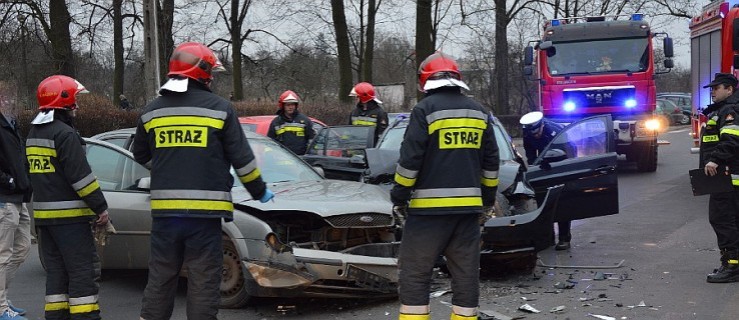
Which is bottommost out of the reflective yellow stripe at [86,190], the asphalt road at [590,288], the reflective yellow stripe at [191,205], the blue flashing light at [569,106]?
the asphalt road at [590,288]

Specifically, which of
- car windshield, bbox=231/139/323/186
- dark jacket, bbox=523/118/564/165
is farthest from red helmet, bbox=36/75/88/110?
dark jacket, bbox=523/118/564/165

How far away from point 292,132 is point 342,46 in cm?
1628

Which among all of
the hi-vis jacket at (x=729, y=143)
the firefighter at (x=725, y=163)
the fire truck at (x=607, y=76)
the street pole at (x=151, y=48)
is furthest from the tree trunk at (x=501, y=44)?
the hi-vis jacket at (x=729, y=143)

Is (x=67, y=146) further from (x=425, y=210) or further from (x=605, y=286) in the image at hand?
(x=605, y=286)

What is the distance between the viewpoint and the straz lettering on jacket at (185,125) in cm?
463

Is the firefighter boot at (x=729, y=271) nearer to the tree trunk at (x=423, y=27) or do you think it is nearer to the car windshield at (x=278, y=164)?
the car windshield at (x=278, y=164)

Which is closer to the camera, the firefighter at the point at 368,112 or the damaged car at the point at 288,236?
the damaged car at the point at 288,236

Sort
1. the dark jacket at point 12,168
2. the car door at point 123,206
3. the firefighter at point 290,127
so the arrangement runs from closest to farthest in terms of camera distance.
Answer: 1. the dark jacket at point 12,168
2. the car door at point 123,206
3. the firefighter at point 290,127

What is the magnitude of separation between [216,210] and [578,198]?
4351mm

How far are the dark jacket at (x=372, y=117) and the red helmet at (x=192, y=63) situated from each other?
614 centimetres

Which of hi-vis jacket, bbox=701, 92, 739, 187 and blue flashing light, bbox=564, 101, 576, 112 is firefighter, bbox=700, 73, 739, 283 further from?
blue flashing light, bbox=564, 101, 576, 112

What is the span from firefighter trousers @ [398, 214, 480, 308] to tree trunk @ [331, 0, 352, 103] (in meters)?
21.7

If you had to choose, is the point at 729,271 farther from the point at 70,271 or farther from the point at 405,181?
the point at 70,271

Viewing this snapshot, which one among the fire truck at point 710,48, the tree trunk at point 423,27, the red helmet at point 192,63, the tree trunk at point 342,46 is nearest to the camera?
the red helmet at point 192,63
